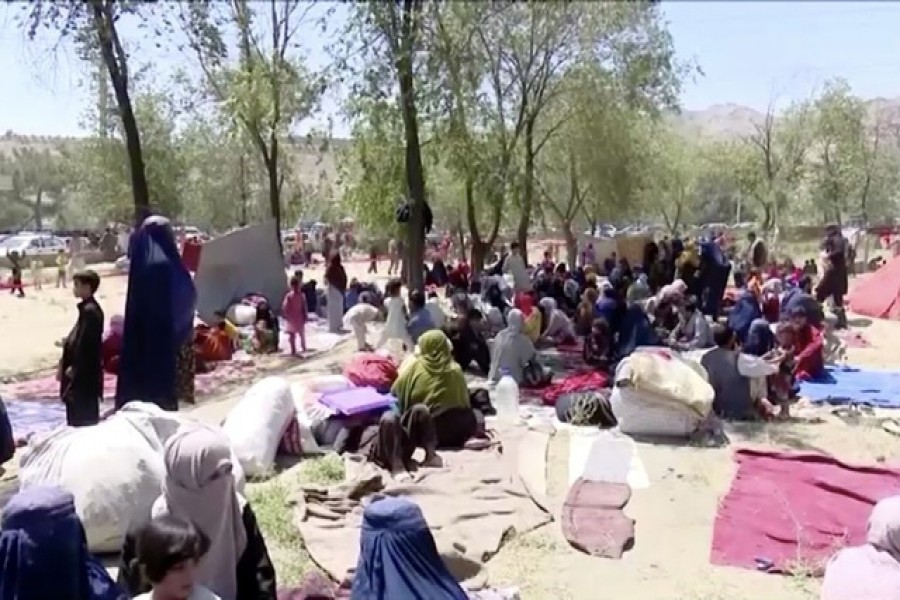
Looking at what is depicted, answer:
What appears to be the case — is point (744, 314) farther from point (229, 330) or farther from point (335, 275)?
point (229, 330)

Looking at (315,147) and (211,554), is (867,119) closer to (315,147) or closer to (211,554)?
(315,147)

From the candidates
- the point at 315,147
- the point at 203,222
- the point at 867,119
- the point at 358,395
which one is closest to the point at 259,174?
the point at 203,222

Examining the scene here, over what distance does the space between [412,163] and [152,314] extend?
6583 mm

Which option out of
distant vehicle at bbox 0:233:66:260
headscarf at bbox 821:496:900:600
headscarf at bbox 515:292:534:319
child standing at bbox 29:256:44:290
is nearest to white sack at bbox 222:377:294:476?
headscarf at bbox 821:496:900:600

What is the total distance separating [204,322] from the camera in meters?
11.0

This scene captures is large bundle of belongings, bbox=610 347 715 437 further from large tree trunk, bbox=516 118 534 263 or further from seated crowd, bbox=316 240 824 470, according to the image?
large tree trunk, bbox=516 118 534 263

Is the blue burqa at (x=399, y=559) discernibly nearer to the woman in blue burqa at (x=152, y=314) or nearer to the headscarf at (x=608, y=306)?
the woman in blue burqa at (x=152, y=314)

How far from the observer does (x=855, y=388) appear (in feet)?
27.8

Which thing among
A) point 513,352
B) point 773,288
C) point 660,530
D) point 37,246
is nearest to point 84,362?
point 660,530

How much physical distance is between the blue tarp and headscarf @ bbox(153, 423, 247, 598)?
20.4 feet

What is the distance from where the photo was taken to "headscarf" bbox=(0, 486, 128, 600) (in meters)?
2.40

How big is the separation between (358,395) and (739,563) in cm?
283

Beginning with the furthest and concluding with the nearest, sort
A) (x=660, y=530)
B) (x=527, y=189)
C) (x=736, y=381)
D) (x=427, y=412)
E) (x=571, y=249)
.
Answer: (x=571, y=249)
(x=527, y=189)
(x=736, y=381)
(x=427, y=412)
(x=660, y=530)

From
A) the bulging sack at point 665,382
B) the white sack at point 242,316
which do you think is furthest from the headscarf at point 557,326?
the bulging sack at point 665,382
